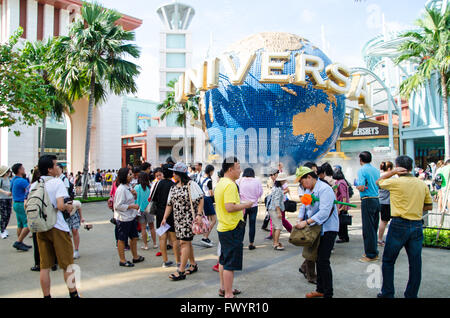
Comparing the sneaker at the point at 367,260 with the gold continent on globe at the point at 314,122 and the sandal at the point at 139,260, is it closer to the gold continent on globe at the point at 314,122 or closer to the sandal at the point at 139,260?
the sandal at the point at 139,260

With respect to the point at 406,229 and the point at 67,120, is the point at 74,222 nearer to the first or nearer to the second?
the point at 406,229

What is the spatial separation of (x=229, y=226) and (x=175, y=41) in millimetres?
46524

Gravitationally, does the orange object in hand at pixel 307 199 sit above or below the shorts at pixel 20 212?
above

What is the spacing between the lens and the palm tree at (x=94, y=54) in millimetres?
13805

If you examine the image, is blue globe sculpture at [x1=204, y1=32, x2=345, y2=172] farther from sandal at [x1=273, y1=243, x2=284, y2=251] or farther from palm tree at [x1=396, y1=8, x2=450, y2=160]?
sandal at [x1=273, y1=243, x2=284, y2=251]

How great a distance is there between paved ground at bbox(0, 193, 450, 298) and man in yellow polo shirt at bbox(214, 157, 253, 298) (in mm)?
430

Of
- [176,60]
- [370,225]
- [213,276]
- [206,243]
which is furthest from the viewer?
[176,60]

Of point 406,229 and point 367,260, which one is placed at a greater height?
point 406,229

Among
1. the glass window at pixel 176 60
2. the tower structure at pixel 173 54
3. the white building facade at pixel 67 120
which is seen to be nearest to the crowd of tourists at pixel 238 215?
the white building facade at pixel 67 120

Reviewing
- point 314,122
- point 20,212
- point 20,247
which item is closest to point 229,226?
point 20,247

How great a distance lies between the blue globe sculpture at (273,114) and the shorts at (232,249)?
800 cm

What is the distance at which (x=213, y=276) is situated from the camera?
4594mm

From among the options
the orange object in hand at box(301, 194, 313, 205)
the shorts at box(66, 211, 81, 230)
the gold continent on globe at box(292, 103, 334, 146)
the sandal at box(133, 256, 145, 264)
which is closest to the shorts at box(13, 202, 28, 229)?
the shorts at box(66, 211, 81, 230)
